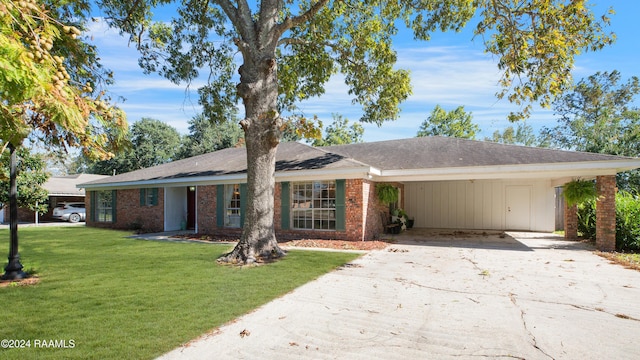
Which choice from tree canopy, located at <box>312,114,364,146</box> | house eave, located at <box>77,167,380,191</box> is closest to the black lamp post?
house eave, located at <box>77,167,380,191</box>

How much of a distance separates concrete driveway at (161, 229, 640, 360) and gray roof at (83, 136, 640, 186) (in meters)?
4.01

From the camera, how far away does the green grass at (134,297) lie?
11.7 ft

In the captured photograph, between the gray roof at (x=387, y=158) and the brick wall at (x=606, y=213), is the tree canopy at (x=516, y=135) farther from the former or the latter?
the brick wall at (x=606, y=213)

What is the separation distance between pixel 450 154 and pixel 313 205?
213 inches

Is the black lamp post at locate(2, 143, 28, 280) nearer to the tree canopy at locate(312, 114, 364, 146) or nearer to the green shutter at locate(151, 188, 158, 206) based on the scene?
the green shutter at locate(151, 188, 158, 206)

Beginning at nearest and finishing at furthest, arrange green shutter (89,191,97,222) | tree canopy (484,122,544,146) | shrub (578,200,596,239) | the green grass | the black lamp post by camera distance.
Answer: the green grass → the black lamp post → shrub (578,200,596,239) → green shutter (89,191,97,222) → tree canopy (484,122,544,146)

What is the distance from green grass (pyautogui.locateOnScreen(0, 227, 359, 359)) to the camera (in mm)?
3572

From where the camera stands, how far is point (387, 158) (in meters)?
13.5

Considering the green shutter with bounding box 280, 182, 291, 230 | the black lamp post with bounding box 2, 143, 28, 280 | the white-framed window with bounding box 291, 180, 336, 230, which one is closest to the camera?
the black lamp post with bounding box 2, 143, 28, 280

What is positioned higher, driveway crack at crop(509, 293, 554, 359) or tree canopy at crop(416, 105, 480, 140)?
tree canopy at crop(416, 105, 480, 140)

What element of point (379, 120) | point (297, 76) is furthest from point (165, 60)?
point (379, 120)

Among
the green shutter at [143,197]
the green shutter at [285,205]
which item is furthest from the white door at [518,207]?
the green shutter at [143,197]

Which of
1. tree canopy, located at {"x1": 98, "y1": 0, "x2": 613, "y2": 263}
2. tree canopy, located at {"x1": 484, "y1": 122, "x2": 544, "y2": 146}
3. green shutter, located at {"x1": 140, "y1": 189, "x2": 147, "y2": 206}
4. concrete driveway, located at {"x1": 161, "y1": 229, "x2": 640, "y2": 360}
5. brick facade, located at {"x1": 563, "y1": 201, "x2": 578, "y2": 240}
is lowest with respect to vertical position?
concrete driveway, located at {"x1": 161, "y1": 229, "x2": 640, "y2": 360}

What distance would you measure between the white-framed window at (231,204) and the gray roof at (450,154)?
5.33m
